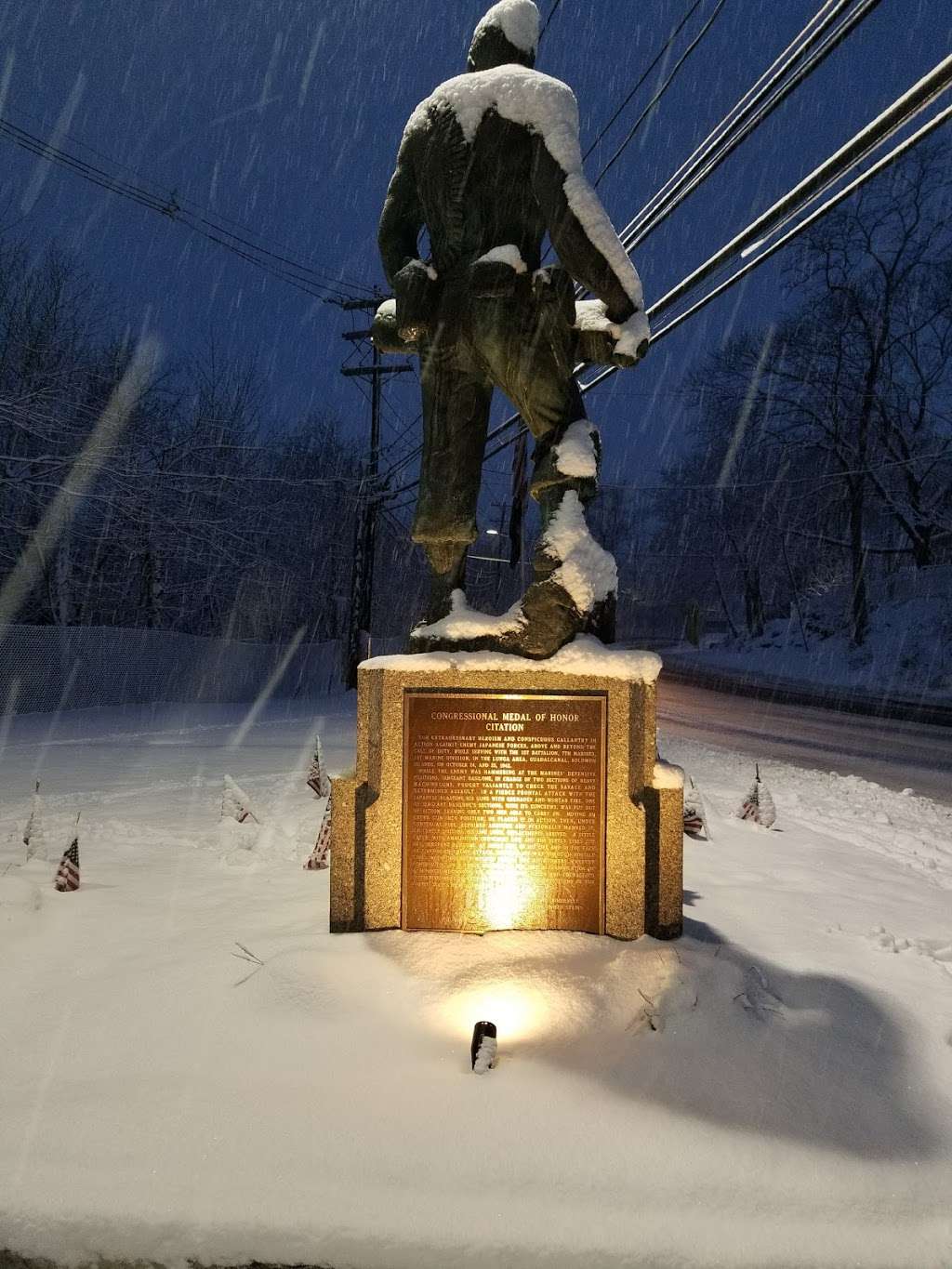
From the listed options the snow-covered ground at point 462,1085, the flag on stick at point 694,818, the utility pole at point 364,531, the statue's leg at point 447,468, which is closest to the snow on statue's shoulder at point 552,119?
the statue's leg at point 447,468

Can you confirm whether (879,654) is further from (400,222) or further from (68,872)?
(68,872)

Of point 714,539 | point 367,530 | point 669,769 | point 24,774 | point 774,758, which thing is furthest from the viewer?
point 714,539

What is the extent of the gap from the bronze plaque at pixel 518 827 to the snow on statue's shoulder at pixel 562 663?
0.12 meters

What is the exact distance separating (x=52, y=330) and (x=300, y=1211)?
65.0ft

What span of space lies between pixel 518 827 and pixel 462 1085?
113 centimetres

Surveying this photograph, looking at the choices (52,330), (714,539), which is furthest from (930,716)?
(714,539)

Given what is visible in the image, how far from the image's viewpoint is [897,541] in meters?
33.2

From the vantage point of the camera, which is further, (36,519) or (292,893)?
(36,519)

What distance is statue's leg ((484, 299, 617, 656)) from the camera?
329cm

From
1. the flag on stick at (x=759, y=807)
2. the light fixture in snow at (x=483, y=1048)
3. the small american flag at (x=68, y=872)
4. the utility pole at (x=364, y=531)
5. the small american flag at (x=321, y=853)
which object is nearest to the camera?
the light fixture in snow at (x=483, y=1048)

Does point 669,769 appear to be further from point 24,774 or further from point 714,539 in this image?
point 714,539

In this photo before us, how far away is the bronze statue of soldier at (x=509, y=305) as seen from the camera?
10.9ft

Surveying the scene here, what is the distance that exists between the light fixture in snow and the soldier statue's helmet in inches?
164

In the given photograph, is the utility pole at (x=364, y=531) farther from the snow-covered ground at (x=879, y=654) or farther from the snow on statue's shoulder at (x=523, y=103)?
the snow on statue's shoulder at (x=523, y=103)
